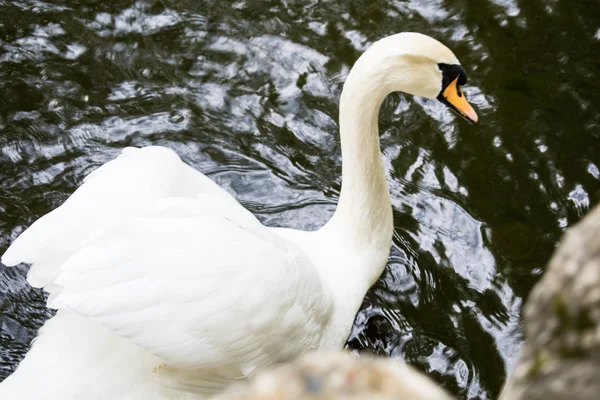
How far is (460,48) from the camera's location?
18.1 ft

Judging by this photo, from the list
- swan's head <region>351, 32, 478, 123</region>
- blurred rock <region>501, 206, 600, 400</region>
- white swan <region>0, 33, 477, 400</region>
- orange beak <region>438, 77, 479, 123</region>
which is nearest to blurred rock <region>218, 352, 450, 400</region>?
blurred rock <region>501, 206, 600, 400</region>

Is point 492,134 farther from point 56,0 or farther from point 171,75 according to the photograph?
point 56,0

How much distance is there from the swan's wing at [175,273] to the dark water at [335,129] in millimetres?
882

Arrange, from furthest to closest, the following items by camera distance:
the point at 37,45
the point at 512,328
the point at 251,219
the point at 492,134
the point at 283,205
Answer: the point at 37,45 < the point at 492,134 < the point at 283,205 < the point at 512,328 < the point at 251,219

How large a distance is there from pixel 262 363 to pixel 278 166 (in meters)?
1.69

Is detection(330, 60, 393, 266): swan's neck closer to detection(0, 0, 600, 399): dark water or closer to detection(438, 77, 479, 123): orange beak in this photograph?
detection(438, 77, 479, 123): orange beak

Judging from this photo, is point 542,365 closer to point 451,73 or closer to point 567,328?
point 567,328

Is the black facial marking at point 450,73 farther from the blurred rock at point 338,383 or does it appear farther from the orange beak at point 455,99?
the blurred rock at point 338,383

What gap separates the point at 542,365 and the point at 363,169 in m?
2.51

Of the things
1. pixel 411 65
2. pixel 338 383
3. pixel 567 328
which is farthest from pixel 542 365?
pixel 411 65

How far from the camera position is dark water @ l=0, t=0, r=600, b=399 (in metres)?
4.14

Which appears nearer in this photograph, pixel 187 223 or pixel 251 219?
pixel 187 223

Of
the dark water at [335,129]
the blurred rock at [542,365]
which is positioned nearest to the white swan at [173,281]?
the dark water at [335,129]

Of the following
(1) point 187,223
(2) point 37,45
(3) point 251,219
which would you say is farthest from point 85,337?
(2) point 37,45
